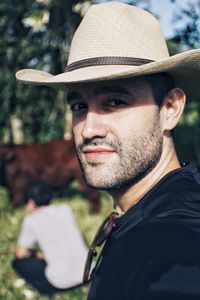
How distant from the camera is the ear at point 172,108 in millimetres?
2084

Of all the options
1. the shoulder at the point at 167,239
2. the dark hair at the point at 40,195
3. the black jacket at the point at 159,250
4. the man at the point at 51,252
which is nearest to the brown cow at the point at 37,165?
the dark hair at the point at 40,195

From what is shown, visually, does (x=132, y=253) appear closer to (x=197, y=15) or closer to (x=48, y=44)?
(x=197, y=15)

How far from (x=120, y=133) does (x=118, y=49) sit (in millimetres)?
395

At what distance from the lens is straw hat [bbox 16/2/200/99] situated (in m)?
1.91

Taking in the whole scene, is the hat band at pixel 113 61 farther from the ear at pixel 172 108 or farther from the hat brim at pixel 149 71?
the ear at pixel 172 108

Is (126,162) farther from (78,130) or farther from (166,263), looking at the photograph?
(166,263)

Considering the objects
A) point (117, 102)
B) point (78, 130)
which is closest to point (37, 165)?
point (78, 130)

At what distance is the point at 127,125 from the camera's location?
75.4 inches

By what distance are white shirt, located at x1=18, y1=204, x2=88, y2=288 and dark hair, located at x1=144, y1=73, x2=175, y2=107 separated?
2942mm

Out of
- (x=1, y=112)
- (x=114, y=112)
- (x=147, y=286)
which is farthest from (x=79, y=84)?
(x=1, y=112)

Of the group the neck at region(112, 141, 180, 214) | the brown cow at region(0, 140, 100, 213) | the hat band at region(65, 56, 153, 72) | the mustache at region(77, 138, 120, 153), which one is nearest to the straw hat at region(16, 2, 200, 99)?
the hat band at region(65, 56, 153, 72)

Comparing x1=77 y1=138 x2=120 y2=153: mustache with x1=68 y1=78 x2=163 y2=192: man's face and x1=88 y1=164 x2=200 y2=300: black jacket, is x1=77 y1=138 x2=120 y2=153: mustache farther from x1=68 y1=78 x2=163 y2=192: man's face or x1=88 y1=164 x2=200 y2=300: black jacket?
x1=88 y1=164 x2=200 y2=300: black jacket

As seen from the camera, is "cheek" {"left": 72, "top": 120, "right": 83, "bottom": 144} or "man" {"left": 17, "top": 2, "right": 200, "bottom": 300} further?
"cheek" {"left": 72, "top": 120, "right": 83, "bottom": 144}

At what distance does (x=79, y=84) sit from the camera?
2.05 meters
